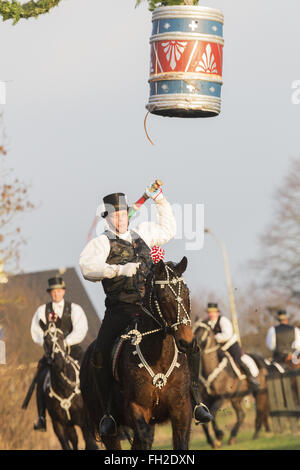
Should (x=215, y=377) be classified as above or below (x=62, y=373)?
below

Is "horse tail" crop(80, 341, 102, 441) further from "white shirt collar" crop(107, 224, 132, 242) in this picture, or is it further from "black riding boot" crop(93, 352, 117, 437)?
"white shirt collar" crop(107, 224, 132, 242)

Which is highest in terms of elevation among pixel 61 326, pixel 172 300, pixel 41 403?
pixel 172 300

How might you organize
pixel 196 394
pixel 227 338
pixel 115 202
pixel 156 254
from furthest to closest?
1. pixel 227 338
2. pixel 115 202
3. pixel 196 394
4. pixel 156 254

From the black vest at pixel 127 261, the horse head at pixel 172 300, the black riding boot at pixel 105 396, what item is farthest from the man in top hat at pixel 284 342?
the horse head at pixel 172 300

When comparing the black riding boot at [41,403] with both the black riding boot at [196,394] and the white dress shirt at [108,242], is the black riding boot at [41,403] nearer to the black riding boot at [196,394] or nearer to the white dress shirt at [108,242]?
the white dress shirt at [108,242]

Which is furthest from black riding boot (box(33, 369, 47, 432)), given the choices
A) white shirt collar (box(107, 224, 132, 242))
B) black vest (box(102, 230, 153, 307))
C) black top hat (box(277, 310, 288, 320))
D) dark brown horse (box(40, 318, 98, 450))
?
black top hat (box(277, 310, 288, 320))

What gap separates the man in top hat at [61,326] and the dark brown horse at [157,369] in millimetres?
6379

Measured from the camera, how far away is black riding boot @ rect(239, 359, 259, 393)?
1068 inches

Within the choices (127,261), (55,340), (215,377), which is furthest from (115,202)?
(215,377)

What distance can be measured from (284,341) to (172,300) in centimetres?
1809

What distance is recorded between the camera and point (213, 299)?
77375 millimetres

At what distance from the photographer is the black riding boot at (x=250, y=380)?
2713 centimetres

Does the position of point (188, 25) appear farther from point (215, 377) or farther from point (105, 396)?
point (215, 377)

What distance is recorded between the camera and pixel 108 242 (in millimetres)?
13891
